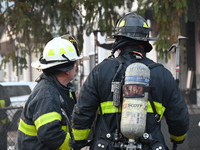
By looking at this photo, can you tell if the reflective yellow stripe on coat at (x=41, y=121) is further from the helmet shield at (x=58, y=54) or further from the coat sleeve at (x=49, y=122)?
the helmet shield at (x=58, y=54)

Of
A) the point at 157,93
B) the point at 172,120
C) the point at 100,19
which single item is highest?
the point at 100,19

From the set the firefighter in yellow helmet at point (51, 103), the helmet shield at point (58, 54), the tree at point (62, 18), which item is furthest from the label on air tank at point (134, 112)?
the tree at point (62, 18)

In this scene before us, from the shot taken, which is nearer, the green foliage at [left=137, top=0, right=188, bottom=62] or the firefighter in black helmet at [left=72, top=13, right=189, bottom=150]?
the firefighter in black helmet at [left=72, top=13, right=189, bottom=150]

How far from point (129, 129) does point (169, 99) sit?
1.69ft

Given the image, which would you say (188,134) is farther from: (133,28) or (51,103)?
(51,103)

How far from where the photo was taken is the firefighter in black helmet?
12.2ft

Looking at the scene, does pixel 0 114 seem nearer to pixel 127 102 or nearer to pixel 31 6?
pixel 31 6

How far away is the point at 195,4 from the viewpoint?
919cm

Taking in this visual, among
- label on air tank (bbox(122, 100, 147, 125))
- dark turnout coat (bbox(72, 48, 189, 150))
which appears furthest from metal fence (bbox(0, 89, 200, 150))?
label on air tank (bbox(122, 100, 147, 125))

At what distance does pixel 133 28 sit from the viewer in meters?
3.86

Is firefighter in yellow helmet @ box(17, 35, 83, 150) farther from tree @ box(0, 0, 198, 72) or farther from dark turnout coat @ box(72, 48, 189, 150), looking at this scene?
tree @ box(0, 0, 198, 72)

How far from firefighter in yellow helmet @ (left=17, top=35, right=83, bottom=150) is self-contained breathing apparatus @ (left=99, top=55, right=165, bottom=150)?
1.37ft

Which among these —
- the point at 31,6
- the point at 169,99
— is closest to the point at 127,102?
the point at 169,99

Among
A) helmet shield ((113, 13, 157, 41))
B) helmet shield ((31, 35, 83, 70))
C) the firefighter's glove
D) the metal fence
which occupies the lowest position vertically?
the metal fence
